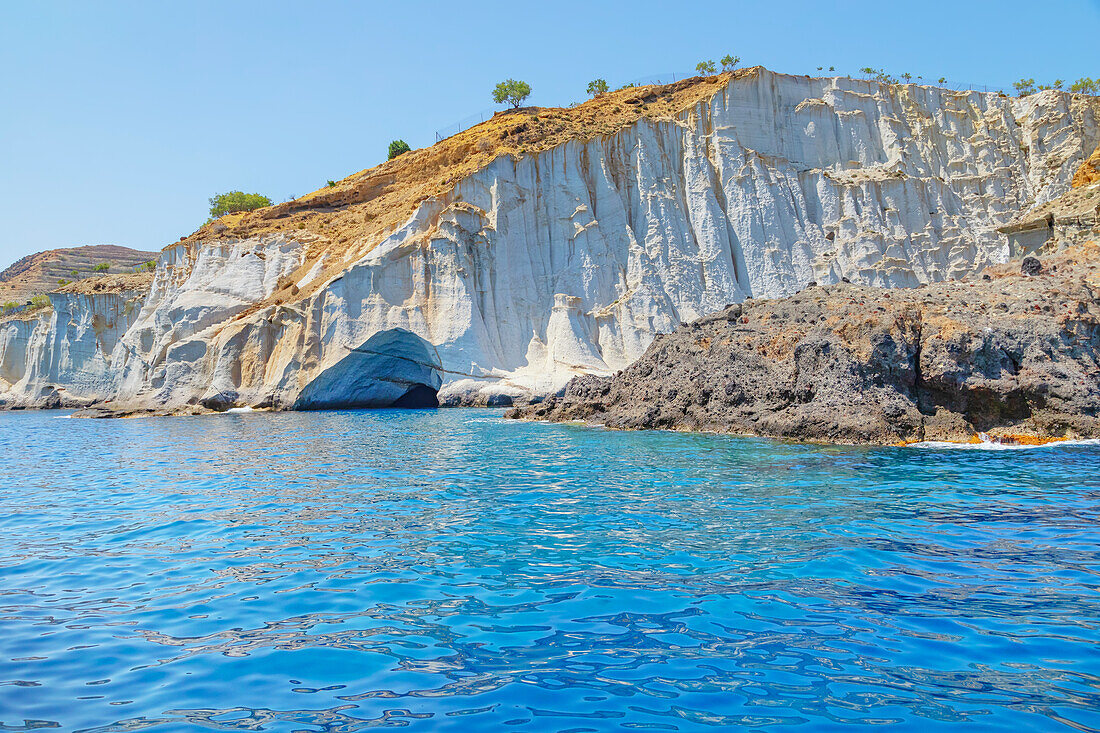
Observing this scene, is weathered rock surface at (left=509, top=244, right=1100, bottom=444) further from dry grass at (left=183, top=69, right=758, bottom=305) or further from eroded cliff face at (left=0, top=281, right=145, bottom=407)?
eroded cliff face at (left=0, top=281, right=145, bottom=407)

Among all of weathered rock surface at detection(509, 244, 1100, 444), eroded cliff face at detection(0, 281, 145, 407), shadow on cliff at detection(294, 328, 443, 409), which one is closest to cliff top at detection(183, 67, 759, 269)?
shadow on cliff at detection(294, 328, 443, 409)

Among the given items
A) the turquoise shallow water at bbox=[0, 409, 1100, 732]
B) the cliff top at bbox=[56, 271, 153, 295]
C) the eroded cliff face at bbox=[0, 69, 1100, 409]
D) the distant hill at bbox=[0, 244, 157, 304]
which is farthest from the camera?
the distant hill at bbox=[0, 244, 157, 304]

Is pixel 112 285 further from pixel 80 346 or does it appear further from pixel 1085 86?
pixel 1085 86

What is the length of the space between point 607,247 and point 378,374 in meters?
14.5

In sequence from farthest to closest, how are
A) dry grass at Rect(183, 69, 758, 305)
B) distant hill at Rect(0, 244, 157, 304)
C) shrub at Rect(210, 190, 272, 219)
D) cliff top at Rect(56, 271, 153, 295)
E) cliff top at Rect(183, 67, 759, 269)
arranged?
distant hill at Rect(0, 244, 157, 304) → shrub at Rect(210, 190, 272, 219) → cliff top at Rect(56, 271, 153, 295) → cliff top at Rect(183, 67, 759, 269) → dry grass at Rect(183, 69, 758, 305)

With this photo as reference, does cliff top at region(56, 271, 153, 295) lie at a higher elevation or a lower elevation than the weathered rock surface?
higher

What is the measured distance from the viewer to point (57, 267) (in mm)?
93062

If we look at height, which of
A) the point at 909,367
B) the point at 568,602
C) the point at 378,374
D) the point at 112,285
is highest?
the point at 112,285

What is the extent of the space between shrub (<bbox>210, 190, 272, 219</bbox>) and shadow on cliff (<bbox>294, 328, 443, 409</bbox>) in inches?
1402

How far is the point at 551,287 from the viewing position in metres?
39.8

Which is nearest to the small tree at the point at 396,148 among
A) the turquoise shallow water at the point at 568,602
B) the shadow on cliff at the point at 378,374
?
the shadow on cliff at the point at 378,374

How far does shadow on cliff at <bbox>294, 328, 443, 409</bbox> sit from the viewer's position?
116 ft

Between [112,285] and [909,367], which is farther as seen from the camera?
[112,285]

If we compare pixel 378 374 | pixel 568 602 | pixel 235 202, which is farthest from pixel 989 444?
pixel 235 202
